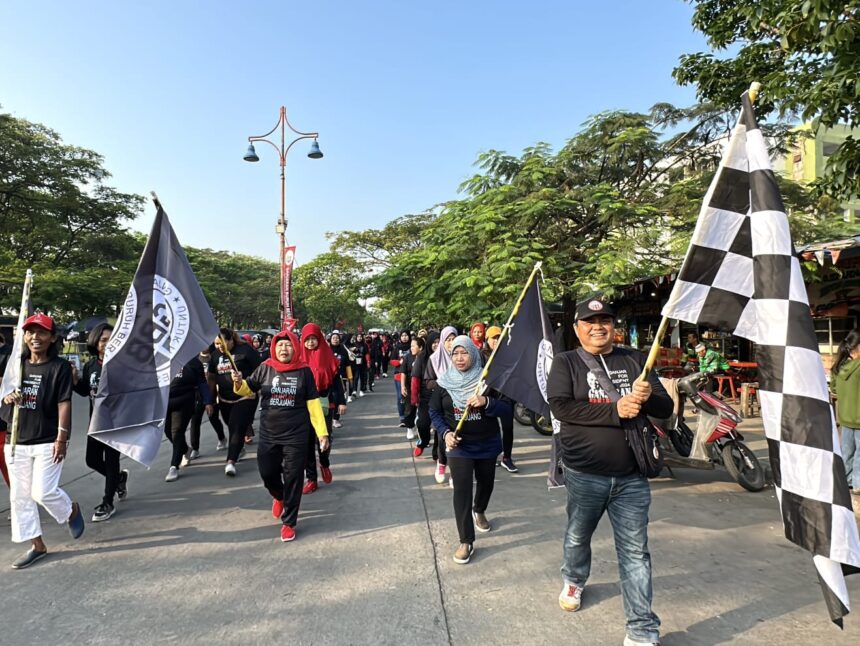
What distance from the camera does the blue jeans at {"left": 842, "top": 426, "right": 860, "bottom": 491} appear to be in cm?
480

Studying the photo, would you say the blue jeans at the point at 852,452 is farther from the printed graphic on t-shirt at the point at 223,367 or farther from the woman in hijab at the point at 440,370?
the printed graphic on t-shirt at the point at 223,367

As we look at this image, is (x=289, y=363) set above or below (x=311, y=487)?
above

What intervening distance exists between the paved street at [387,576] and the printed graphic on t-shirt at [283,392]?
1.09 metres

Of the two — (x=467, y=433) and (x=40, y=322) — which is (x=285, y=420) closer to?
(x=467, y=433)

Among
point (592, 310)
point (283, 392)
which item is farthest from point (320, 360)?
point (592, 310)

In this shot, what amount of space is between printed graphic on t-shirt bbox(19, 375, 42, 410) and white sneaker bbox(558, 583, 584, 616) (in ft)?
13.4

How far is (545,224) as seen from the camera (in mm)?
12805

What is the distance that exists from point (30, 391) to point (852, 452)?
7191 millimetres

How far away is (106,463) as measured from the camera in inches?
195

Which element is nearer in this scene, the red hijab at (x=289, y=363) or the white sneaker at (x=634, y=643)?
the white sneaker at (x=634, y=643)

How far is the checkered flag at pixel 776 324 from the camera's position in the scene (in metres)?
2.14

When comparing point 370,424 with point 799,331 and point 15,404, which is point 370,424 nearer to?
point 15,404

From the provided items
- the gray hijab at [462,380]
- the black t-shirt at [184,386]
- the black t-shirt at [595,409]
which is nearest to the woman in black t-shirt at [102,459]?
the black t-shirt at [184,386]

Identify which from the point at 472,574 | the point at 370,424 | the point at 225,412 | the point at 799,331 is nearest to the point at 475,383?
the point at 472,574
